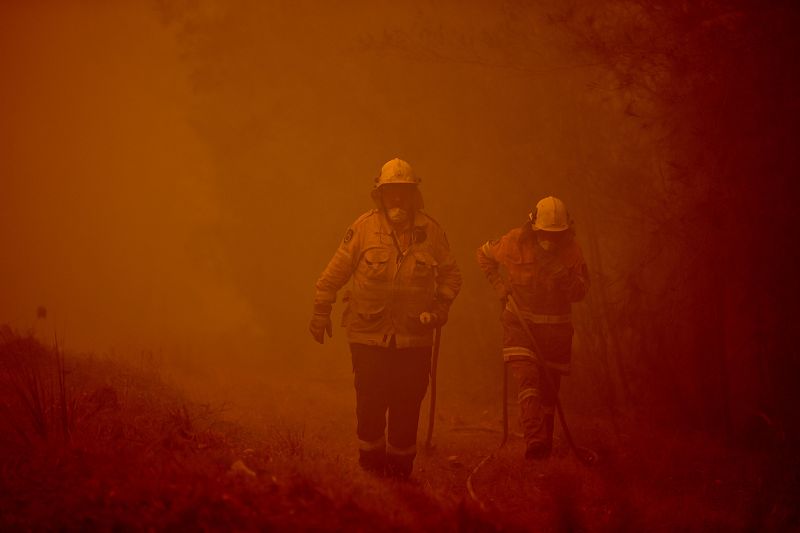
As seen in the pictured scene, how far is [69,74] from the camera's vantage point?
36656 mm

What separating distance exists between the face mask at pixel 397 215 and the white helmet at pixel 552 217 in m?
1.46

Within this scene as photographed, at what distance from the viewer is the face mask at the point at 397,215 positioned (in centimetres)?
517

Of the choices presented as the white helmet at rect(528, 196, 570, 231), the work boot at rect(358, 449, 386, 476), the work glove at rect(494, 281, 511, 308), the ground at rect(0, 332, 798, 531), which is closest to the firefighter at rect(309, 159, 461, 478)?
the work boot at rect(358, 449, 386, 476)

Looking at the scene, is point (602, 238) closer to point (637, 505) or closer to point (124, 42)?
point (637, 505)

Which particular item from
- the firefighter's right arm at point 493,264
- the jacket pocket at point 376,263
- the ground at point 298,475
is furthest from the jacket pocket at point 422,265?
the ground at point 298,475

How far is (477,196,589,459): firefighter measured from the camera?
5914 millimetres

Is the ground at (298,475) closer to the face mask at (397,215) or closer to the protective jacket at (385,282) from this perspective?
the protective jacket at (385,282)

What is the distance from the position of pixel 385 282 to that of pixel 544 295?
5.63ft

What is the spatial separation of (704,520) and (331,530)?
280cm

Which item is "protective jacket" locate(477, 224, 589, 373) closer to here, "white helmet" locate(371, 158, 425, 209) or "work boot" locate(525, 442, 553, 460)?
"work boot" locate(525, 442, 553, 460)

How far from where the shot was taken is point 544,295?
6.00 metres

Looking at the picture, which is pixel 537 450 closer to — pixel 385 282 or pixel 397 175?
pixel 385 282

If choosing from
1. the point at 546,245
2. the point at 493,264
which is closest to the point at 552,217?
the point at 546,245

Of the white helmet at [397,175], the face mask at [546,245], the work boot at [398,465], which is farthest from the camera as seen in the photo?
the face mask at [546,245]
